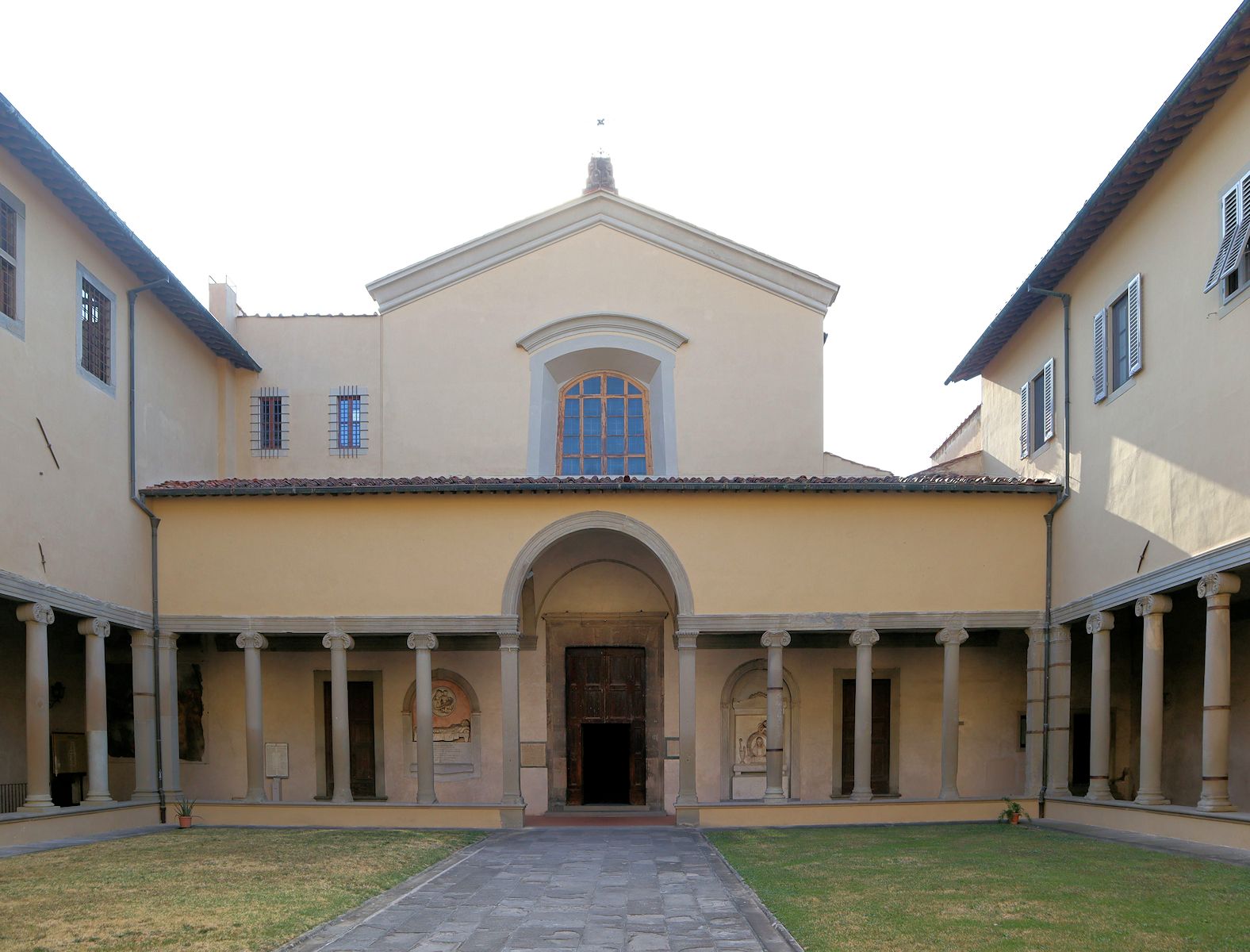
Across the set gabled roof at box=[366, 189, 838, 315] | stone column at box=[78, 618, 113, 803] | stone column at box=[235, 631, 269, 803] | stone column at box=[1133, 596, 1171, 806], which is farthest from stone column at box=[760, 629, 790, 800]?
stone column at box=[78, 618, 113, 803]

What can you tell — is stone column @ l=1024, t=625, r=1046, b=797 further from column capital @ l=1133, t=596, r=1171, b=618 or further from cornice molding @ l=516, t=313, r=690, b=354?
cornice molding @ l=516, t=313, r=690, b=354

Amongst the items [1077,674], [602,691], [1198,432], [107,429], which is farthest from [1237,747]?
[107,429]

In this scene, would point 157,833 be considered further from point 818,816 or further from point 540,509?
point 818,816

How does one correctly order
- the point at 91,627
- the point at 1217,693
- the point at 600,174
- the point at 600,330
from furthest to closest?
the point at 600,174 < the point at 600,330 < the point at 91,627 < the point at 1217,693

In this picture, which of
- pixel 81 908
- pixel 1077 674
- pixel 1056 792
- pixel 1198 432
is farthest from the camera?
pixel 1077 674

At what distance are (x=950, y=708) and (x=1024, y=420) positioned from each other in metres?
5.70

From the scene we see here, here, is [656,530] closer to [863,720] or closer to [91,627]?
[863,720]

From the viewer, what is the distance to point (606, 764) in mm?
24328

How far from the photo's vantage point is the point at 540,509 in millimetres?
19750

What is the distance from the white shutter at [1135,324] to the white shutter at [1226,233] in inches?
86.0

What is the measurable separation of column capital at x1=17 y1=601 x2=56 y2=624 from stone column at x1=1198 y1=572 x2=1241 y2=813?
14.9 meters

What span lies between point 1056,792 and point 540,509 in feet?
30.9

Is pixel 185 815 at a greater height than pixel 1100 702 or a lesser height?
lesser

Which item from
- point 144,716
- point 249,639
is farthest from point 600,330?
point 144,716
